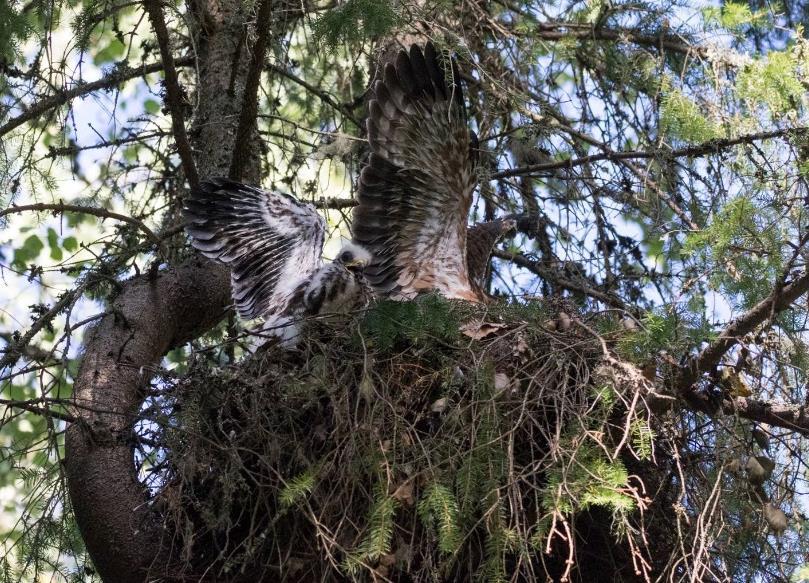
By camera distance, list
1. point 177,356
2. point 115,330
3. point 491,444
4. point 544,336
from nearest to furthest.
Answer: point 491,444 → point 544,336 → point 115,330 → point 177,356

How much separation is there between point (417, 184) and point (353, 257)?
23.1 inches

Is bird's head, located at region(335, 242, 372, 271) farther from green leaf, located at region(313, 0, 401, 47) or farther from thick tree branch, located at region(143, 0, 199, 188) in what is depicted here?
green leaf, located at region(313, 0, 401, 47)

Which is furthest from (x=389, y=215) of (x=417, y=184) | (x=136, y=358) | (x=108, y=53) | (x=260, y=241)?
(x=108, y=53)

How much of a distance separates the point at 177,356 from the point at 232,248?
5.23ft

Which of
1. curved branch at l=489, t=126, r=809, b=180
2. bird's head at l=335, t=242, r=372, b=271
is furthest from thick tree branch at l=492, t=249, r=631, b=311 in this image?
bird's head at l=335, t=242, r=372, b=271

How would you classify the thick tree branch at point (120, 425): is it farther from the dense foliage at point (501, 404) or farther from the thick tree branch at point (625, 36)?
the thick tree branch at point (625, 36)

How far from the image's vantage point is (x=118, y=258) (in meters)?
5.56

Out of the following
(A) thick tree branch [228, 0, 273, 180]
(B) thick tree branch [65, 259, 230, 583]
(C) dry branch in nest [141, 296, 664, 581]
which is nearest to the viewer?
(C) dry branch in nest [141, 296, 664, 581]

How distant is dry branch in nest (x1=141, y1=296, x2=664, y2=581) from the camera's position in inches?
150

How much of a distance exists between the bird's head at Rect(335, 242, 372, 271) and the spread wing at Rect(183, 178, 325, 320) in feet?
0.64

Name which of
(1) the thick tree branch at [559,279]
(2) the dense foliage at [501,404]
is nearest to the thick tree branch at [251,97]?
(2) the dense foliage at [501,404]

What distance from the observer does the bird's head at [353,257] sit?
5.27m

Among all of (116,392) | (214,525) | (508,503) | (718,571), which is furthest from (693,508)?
(116,392)

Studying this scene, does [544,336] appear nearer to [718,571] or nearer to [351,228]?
[718,571]
